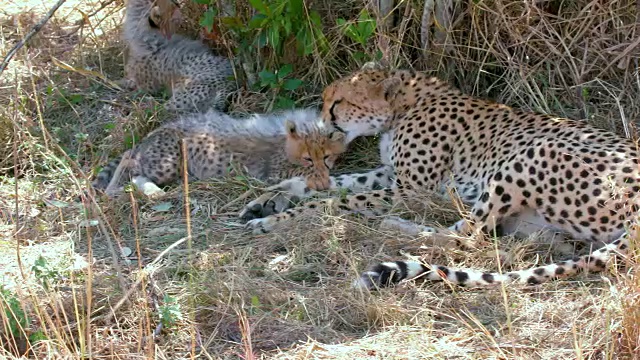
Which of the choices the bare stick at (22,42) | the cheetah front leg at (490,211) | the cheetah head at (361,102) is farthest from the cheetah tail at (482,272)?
the bare stick at (22,42)

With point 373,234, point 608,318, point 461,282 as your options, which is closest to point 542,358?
point 608,318

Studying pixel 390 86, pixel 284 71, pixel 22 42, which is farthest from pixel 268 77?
pixel 22 42

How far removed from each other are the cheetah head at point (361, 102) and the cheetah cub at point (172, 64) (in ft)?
3.15

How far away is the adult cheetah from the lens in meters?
3.51

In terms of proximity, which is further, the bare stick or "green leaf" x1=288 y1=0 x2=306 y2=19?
"green leaf" x1=288 y1=0 x2=306 y2=19

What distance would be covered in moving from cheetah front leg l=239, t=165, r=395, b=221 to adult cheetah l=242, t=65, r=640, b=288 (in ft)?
0.15

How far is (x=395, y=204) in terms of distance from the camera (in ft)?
14.0

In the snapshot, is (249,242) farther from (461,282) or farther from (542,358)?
(542,358)

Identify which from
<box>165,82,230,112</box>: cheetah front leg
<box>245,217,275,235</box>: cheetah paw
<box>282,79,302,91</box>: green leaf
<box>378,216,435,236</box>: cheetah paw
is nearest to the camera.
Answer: <box>378,216,435,236</box>: cheetah paw

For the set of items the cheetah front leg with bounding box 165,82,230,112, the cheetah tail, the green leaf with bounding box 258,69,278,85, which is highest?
the green leaf with bounding box 258,69,278,85

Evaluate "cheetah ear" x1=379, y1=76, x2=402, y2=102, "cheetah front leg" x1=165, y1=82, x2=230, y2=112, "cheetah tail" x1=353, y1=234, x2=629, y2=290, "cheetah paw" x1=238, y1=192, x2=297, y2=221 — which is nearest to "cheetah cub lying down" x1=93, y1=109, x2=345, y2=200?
"cheetah paw" x1=238, y1=192, x2=297, y2=221

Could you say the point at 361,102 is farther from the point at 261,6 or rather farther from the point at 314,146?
the point at 261,6

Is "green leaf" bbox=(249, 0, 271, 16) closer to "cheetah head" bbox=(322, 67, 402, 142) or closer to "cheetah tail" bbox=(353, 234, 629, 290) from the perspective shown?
"cheetah head" bbox=(322, 67, 402, 142)

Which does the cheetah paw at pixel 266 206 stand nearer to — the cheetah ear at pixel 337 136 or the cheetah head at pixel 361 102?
the cheetah ear at pixel 337 136
